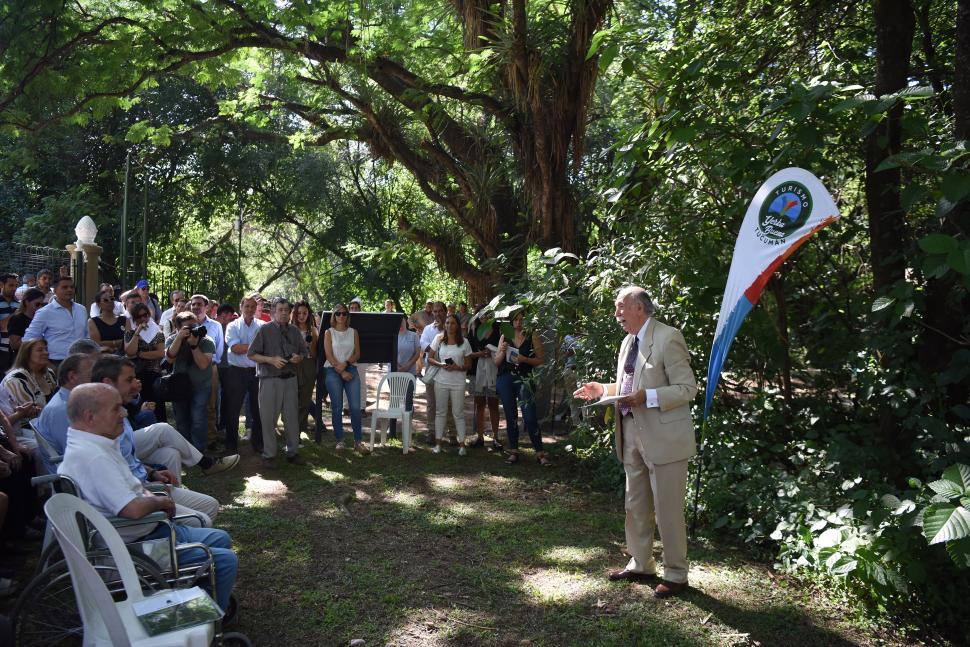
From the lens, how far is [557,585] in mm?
5082

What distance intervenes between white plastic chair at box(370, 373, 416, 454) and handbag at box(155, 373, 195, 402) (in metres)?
2.15

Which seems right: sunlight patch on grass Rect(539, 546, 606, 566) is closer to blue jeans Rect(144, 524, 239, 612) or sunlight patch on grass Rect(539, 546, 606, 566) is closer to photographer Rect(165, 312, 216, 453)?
A: blue jeans Rect(144, 524, 239, 612)

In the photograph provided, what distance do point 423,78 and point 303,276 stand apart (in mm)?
23956

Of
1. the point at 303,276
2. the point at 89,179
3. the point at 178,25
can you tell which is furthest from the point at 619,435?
the point at 303,276

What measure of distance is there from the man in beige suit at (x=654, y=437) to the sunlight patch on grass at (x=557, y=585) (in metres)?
0.21

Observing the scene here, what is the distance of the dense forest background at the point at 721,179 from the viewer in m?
4.36

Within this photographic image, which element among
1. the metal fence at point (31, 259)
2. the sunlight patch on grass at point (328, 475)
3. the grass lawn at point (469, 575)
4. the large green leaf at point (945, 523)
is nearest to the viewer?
the large green leaf at point (945, 523)

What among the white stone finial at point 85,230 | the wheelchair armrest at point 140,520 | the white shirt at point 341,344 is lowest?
the wheelchair armrest at point 140,520

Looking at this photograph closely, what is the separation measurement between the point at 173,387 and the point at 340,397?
2.03 metres

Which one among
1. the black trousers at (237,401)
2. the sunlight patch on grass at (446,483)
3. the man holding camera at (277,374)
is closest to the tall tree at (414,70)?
the man holding camera at (277,374)

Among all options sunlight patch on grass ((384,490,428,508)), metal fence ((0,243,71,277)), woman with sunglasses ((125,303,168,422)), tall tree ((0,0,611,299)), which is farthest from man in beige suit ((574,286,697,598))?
metal fence ((0,243,71,277))

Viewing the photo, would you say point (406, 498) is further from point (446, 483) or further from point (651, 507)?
point (651, 507)

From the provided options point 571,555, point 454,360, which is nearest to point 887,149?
point 571,555

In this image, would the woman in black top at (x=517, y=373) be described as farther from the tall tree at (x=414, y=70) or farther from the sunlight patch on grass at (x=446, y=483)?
the tall tree at (x=414, y=70)
